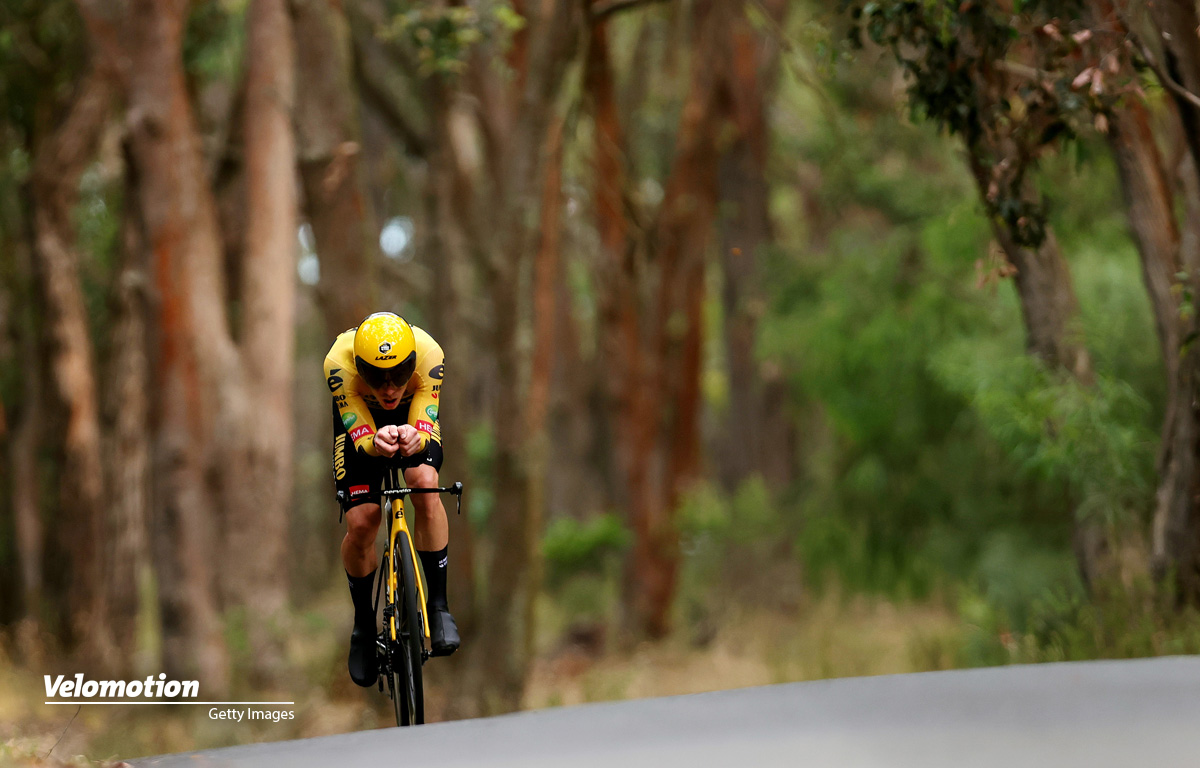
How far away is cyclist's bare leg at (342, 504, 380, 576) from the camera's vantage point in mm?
5930

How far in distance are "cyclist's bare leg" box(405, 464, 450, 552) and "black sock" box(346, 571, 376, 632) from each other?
0.30 meters

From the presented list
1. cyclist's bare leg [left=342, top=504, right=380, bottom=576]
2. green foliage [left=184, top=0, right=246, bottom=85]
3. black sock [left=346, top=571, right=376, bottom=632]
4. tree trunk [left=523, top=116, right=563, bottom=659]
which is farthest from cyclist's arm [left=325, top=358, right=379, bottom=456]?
green foliage [left=184, top=0, right=246, bottom=85]

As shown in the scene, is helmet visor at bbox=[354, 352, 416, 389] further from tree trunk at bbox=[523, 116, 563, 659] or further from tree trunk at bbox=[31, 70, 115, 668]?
tree trunk at bbox=[31, 70, 115, 668]

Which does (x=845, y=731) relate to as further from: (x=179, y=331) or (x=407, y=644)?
(x=179, y=331)

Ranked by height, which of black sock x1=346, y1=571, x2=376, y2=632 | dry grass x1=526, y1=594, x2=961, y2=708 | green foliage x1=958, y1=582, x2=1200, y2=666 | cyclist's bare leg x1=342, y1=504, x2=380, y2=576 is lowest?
dry grass x1=526, y1=594, x2=961, y2=708

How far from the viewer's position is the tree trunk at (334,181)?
12961 mm

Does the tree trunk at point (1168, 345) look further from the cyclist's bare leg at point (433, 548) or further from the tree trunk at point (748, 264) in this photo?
the tree trunk at point (748, 264)

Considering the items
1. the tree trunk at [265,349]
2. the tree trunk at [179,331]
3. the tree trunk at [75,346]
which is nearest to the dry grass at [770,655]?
the tree trunk at [265,349]

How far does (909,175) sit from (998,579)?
691cm

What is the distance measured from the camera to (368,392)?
19.3 feet

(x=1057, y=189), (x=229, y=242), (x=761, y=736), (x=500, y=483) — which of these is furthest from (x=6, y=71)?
(x=761, y=736)

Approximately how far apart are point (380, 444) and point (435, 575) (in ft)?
2.51

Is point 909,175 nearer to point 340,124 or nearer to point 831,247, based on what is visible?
point 831,247

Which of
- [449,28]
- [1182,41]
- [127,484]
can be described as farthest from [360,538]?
[127,484]
